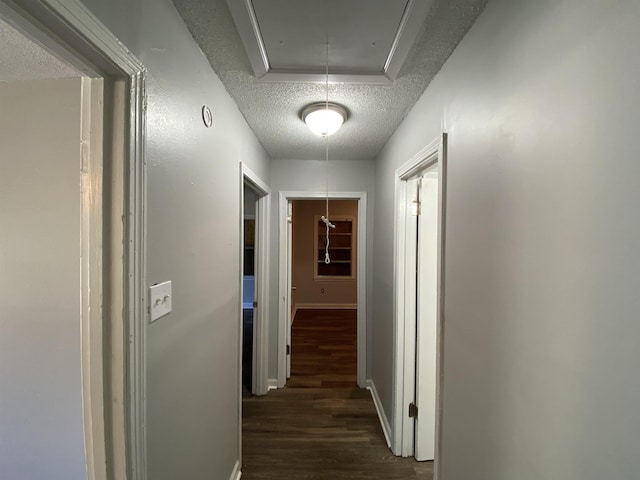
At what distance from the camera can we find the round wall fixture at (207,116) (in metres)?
1.09

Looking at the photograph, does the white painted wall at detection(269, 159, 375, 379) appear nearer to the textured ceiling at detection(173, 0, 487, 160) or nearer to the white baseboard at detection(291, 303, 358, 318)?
the textured ceiling at detection(173, 0, 487, 160)

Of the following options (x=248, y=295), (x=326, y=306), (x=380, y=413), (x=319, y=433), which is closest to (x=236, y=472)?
(x=319, y=433)

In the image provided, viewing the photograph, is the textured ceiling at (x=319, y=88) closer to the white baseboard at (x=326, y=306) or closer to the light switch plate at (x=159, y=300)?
the light switch plate at (x=159, y=300)

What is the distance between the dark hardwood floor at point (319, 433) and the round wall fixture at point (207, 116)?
2119 millimetres

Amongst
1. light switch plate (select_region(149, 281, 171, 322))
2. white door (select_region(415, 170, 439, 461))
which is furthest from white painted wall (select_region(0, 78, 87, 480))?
white door (select_region(415, 170, 439, 461))

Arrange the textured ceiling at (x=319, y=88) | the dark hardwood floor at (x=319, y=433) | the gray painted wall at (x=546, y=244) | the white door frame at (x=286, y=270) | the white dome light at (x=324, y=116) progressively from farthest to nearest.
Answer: the white door frame at (x=286, y=270) < the dark hardwood floor at (x=319, y=433) < the white dome light at (x=324, y=116) < the textured ceiling at (x=319, y=88) < the gray painted wall at (x=546, y=244)

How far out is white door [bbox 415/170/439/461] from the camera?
5.59ft

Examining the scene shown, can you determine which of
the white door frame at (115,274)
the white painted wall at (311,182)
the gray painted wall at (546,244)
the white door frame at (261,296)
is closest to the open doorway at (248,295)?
the white door frame at (261,296)

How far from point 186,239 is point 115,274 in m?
0.35

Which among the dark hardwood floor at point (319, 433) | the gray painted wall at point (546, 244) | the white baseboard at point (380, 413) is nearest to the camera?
the gray painted wall at point (546, 244)

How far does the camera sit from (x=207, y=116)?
1.12 m

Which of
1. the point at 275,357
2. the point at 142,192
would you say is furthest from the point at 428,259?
the point at 275,357

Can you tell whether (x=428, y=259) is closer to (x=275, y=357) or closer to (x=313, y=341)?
(x=275, y=357)

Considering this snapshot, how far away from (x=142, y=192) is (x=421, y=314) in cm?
170
